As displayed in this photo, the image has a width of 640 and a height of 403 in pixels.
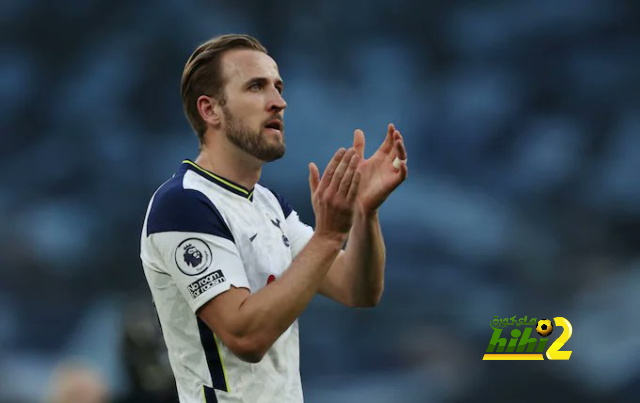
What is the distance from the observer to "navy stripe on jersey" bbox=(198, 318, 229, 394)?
3.04 metres

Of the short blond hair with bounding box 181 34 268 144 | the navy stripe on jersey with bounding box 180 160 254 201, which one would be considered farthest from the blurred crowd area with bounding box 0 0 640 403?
the navy stripe on jersey with bounding box 180 160 254 201

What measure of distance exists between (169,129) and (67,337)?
248cm

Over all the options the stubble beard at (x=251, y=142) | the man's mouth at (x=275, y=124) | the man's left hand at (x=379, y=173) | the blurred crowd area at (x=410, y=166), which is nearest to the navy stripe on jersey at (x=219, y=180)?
the stubble beard at (x=251, y=142)

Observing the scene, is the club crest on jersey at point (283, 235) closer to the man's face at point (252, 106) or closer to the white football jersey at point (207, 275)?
the white football jersey at point (207, 275)

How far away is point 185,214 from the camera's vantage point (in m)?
3.04

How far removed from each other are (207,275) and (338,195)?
1.71ft

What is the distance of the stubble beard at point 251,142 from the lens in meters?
3.32

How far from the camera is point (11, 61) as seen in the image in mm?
9852

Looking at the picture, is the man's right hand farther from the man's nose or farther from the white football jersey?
the man's nose

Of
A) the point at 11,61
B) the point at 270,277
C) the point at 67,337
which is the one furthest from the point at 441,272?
the point at 270,277

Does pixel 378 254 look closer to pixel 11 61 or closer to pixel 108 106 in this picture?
pixel 108 106

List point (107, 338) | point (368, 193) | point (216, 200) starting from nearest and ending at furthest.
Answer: point (216, 200) < point (368, 193) < point (107, 338)

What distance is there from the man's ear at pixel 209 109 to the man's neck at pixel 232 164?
0.10m

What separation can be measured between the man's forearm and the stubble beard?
43 cm
